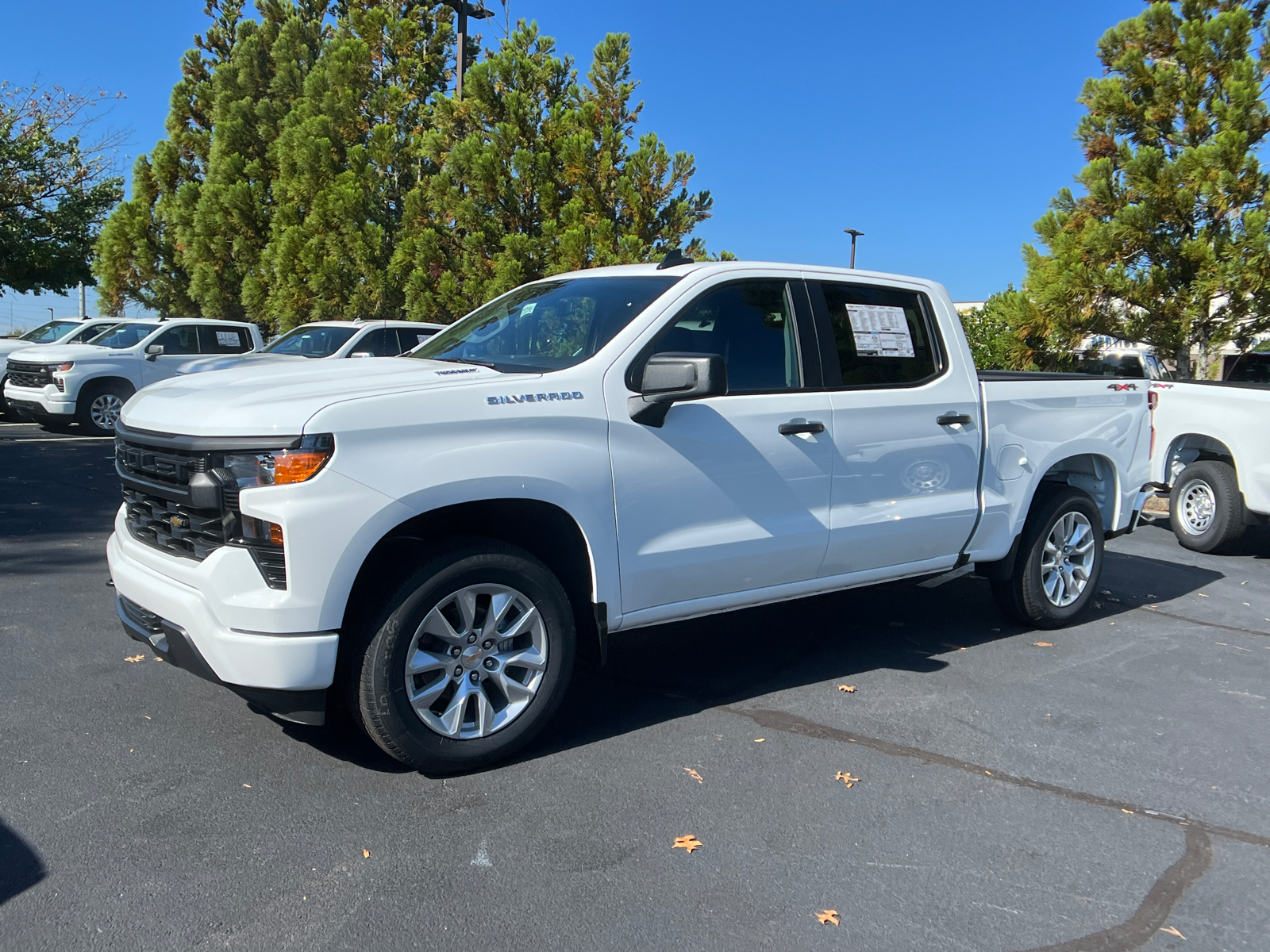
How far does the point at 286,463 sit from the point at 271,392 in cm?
40

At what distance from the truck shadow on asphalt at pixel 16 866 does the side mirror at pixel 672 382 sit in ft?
8.13

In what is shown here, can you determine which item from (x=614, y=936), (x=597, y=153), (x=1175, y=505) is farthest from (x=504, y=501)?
(x=597, y=153)

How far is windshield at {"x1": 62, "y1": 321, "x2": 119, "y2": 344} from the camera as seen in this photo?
1614 centimetres

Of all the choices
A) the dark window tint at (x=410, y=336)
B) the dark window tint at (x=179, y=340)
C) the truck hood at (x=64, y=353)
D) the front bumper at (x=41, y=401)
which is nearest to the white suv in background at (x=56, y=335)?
the truck hood at (x=64, y=353)

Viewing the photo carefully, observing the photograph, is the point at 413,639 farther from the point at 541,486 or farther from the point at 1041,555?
the point at 1041,555

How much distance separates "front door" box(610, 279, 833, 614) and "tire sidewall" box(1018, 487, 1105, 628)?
5.84 feet

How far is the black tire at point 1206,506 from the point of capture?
29.2ft

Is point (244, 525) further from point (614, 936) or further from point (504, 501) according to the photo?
point (614, 936)

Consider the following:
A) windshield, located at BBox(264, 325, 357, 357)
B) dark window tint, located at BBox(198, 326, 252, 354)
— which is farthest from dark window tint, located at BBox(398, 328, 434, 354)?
dark window tint, located at BBox(198, 326, 252, 354)

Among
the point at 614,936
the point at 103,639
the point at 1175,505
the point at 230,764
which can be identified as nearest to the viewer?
the point at 614,936

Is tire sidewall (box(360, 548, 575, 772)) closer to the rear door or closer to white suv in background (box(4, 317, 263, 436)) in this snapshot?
the rear door

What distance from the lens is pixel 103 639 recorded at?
5312mm

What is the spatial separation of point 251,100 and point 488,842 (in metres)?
21.9

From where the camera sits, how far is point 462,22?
19734mm
